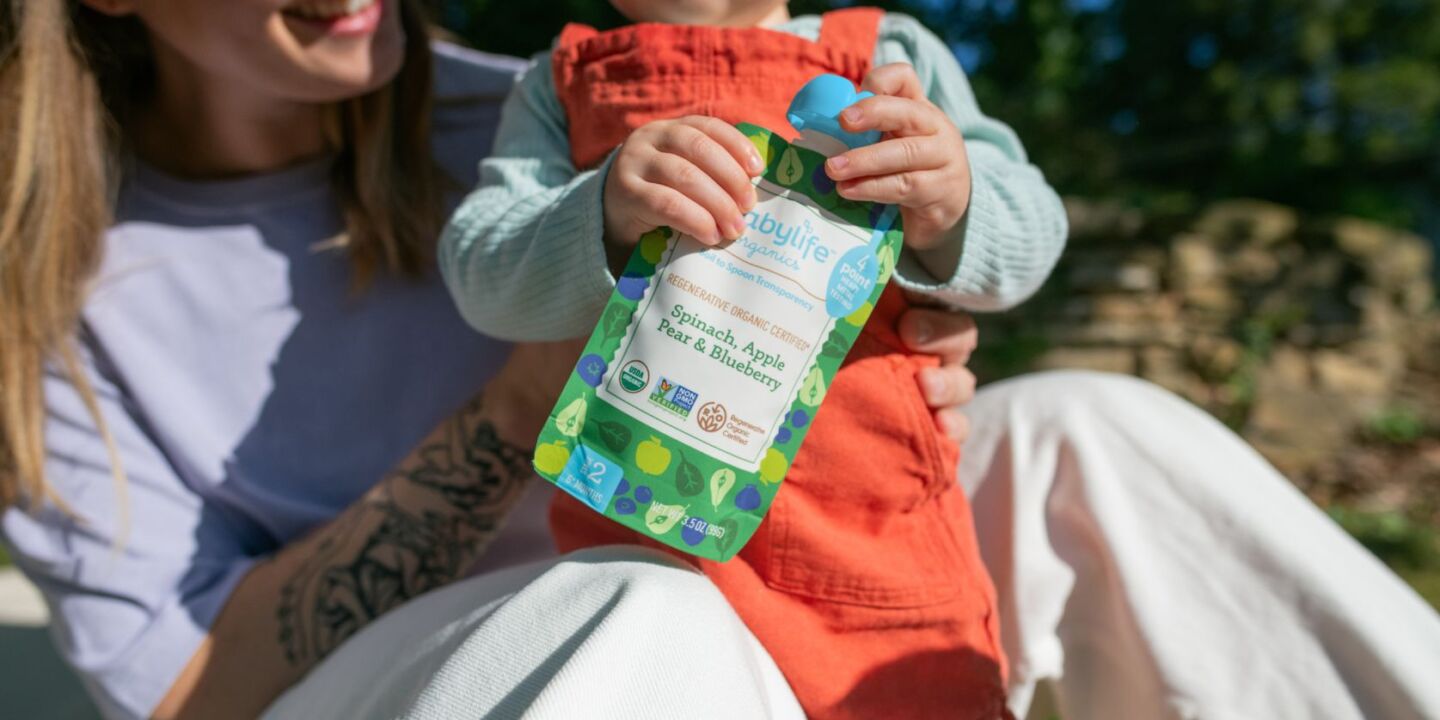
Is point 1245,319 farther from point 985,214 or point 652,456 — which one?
point 652,456

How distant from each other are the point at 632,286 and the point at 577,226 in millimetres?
101

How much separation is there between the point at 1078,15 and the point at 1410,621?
3038mm

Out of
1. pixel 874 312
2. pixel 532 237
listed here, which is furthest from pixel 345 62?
pixel 874 312

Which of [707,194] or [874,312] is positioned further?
[874,312]

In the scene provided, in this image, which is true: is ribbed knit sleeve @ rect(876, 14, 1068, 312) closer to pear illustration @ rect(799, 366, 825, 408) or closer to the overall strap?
the overall strap

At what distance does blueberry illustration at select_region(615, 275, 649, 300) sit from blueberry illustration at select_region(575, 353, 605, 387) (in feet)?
0.18

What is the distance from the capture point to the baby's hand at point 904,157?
81 centimetres

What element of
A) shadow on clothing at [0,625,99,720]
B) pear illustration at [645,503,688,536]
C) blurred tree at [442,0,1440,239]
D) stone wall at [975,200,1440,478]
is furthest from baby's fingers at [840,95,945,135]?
blurred tree at [442,0,1440,239]

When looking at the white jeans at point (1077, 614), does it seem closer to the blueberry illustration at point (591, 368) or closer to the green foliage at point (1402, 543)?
the blueberry illustration at point (591, 368)

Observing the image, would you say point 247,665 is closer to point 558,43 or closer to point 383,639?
point 383,639

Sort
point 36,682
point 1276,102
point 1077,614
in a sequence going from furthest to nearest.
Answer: point 1276,102, point 36,682, point 1077,614

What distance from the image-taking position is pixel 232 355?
1396mm

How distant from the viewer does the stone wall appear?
4.04m

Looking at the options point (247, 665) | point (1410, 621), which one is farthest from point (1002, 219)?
point (247, 665)
